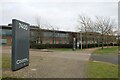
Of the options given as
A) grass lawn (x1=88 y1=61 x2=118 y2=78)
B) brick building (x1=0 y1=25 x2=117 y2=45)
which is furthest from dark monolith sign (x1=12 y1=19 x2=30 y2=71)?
brick building (x1=0 y1=25 x2=117 y2=45)

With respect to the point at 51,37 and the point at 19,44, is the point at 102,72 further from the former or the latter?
the point at 51,37

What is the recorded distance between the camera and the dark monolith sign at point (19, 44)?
8789mm

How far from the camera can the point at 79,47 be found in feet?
138

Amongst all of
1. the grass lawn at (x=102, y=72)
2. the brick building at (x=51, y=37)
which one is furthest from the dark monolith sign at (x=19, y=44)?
the brick building at (x=51, y=37)

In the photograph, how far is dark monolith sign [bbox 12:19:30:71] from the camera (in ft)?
28.8

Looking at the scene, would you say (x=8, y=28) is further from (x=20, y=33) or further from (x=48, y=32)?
(x=20, y=33)

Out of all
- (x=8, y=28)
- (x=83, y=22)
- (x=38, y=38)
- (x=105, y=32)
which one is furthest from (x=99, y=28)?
(x=8, y=28)

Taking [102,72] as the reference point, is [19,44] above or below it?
above

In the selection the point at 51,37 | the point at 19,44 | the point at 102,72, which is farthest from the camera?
the point at 51,37

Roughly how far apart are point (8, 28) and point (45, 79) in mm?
54648

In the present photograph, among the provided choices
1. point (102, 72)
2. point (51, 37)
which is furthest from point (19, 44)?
point (51, 37)

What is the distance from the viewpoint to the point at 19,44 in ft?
30.7

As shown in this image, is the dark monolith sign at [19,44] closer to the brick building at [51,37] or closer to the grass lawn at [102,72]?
the grass lawn at [102,72]

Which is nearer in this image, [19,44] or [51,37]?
[19,44]
